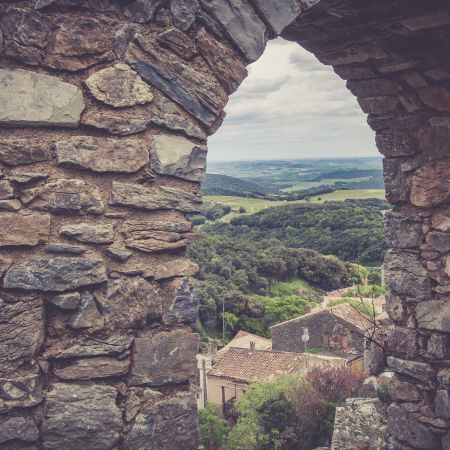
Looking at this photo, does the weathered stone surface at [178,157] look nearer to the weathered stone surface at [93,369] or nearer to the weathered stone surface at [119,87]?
the weathered stone surface at [119,87]

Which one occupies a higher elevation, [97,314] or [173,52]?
[173,52]

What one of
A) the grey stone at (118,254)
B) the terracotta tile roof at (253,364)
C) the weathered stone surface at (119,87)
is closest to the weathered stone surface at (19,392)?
the grey stone at (118,254)

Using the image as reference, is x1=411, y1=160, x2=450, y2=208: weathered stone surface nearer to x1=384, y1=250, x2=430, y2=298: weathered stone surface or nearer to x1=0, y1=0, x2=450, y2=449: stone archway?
x1=384, y1=250, x2=430, y2=298: weathered stone surface

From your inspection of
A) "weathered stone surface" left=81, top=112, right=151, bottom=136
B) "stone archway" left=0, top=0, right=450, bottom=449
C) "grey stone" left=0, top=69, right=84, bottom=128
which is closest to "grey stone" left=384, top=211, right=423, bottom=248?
"stone archway" left=0, top=0, right=450, bottom=449

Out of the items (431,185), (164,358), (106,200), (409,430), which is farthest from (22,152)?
(409,430)

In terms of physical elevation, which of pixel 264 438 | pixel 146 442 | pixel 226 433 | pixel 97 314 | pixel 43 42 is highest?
pixel 43 42

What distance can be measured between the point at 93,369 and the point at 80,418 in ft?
0.51

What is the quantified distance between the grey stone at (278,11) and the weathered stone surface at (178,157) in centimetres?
58

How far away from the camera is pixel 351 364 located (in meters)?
15.7

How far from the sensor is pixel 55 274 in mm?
1638

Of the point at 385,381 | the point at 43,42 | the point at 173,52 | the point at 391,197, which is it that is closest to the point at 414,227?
the point at 391,197

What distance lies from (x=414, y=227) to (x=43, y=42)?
9.97 feet

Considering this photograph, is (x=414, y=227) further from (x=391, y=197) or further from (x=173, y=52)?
(x=173, y=52)

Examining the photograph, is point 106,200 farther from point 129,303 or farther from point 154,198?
point 129,303
